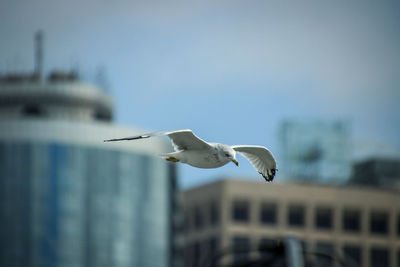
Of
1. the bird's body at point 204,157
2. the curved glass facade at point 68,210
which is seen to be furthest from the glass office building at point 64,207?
the bird's body at point 204,157

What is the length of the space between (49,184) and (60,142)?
40.2 ft

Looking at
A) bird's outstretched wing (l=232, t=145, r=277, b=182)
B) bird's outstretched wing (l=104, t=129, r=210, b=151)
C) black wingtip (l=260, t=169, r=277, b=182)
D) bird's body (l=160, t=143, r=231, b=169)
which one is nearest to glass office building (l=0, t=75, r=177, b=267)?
bird's outstretched wing (l=232, t=145, r=277, b=182)

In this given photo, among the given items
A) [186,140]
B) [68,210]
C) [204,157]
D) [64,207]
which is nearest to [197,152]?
[204,157]

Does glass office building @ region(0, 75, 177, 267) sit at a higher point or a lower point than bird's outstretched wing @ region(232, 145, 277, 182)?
lower

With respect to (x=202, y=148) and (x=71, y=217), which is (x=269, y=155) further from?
(x=71, y=217)

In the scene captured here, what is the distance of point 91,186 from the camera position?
636 feet

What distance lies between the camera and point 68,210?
190 m

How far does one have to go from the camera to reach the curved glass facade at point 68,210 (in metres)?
185

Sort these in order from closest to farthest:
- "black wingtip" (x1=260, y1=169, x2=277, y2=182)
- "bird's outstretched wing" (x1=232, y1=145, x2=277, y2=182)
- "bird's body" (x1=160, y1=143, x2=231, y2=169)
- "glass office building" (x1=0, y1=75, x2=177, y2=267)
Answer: "bird's body" (x1=160, y1=143, x2=231, y2=169) < "black wingtip" (x1=260, y1=169, x2=277, y2=182) < "bird's outstretched wing" (x1=232, y1=145, x2=277, y2=182) < "glass office building" (x1=0, y1=75, x2=177, y2=267)

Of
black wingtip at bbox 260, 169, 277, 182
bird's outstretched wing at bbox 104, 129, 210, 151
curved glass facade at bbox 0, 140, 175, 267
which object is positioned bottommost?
curved glass facade at bbox 0, 140, 175, 267

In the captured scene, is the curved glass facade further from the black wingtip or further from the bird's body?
the bird's body

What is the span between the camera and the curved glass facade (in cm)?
18500

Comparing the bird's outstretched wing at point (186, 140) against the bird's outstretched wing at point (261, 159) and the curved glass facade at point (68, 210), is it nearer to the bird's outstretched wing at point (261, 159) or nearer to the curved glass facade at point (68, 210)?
the bird's outstretched wing at point (261, 159)

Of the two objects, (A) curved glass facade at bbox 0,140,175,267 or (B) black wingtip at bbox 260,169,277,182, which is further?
(A) curved glass facade at bbox 0,140,175,267
